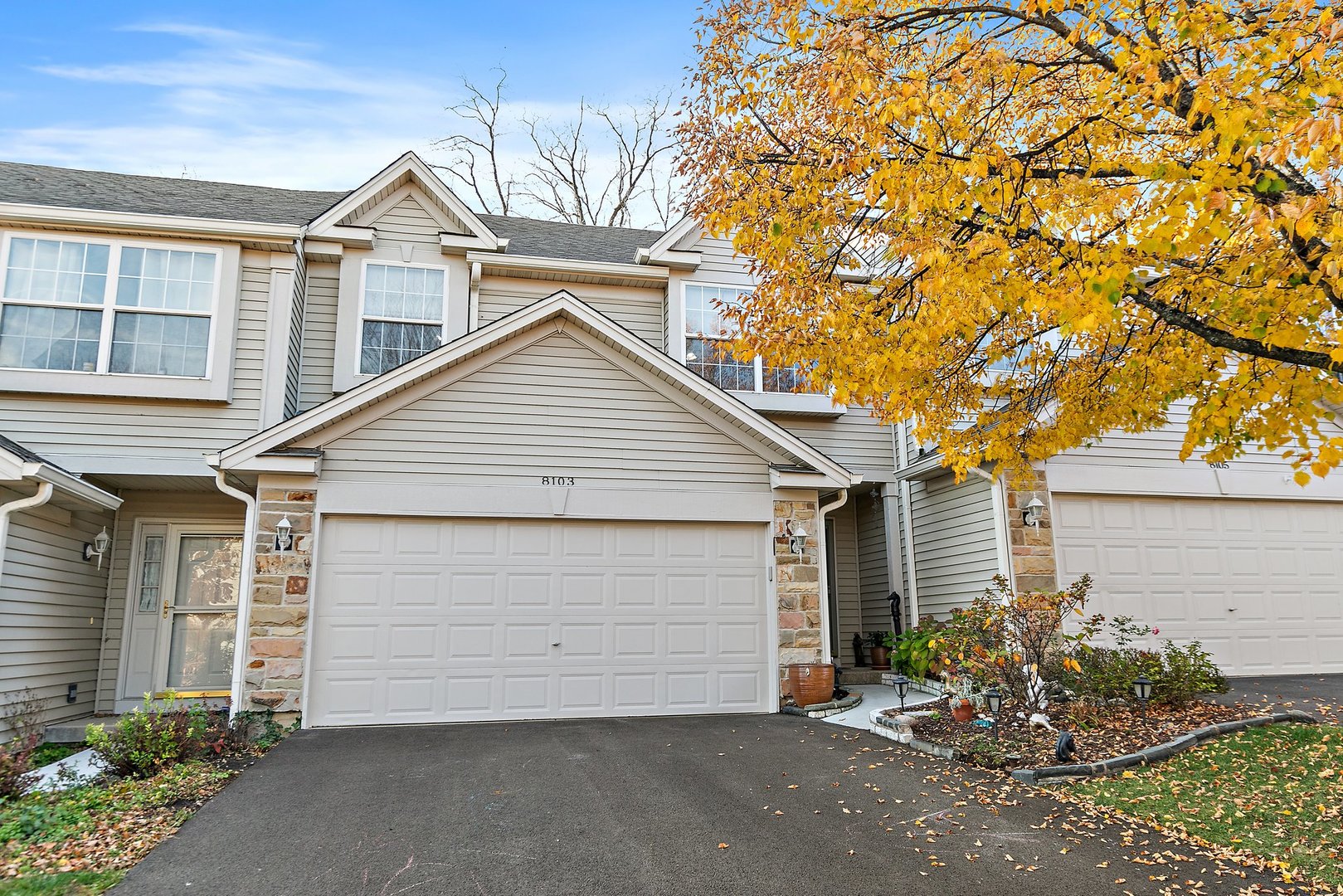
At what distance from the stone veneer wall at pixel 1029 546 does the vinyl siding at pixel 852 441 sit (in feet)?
8.36

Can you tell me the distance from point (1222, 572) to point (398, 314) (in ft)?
39.5

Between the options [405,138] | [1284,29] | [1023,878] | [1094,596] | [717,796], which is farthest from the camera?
[405,138]

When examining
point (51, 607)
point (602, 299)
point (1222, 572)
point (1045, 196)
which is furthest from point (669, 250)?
point (51, 607)

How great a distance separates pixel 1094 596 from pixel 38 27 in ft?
57.4

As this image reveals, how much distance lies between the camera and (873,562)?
1328 cm

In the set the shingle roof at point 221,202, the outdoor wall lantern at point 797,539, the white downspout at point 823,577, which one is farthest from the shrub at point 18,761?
the white downspout at point 823,577

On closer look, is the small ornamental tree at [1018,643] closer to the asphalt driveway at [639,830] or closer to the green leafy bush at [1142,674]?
the green leafy bush at [1142,674]

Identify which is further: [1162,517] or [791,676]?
[1162,517]

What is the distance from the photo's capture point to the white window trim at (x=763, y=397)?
12320 mm

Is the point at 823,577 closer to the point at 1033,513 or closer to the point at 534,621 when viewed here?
the point at 1033,513

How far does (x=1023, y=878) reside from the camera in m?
4.37

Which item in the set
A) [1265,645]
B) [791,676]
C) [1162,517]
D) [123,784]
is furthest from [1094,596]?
[123,784]

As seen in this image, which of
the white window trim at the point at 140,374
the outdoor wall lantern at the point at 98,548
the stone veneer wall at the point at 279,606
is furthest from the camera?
the outdoor wall lantern at the point at 98,548

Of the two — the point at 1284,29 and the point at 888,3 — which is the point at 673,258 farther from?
the point at 1284,29
